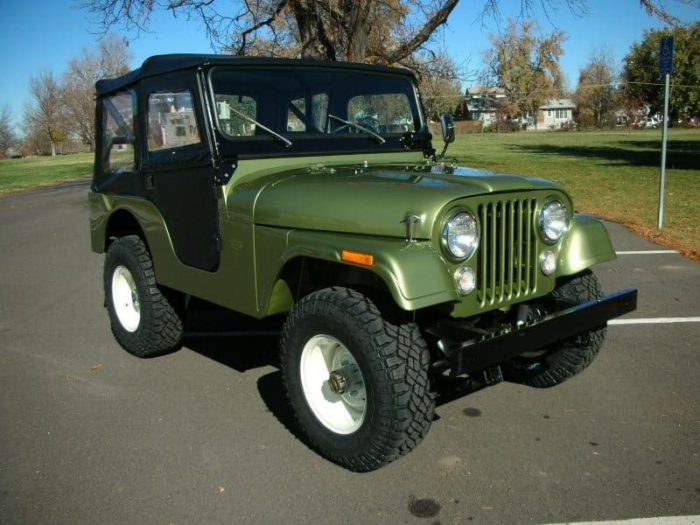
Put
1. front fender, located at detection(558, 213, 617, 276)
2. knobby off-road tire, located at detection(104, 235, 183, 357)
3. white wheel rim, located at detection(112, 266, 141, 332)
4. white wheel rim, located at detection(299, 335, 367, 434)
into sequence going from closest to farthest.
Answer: white wheel rim, located at detection(299, 335, 367, 434)
front fender, located at detection(558, 213, 617, 276)
knobby off-road tire, located at detection(104, 235, 183, 357)
white wheel rim, located at detection(112, 266, 141, 332)

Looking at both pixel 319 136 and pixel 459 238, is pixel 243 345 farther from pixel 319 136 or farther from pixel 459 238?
pixel 459 238

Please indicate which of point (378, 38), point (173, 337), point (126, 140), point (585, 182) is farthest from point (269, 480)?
point (585, 182)

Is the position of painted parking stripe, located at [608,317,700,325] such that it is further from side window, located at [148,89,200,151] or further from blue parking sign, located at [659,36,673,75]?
blue parking sign, located at [659,36,673,75]

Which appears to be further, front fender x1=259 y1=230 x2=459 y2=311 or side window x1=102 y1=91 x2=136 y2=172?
side window x1=102 y1=91 x2=136 y2=172

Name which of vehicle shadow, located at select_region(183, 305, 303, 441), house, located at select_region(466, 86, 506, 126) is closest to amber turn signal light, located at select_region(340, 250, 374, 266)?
vehicle shadow, located at select_region(183, 305, 303, 441)

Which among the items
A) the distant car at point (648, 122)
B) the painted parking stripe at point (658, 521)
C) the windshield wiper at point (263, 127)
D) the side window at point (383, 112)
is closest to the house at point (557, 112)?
the distant car at point (648, 122)

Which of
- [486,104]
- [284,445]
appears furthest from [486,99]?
[284,445]

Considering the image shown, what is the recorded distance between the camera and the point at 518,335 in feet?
9.66

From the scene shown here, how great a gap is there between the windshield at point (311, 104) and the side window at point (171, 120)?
8.8 inches

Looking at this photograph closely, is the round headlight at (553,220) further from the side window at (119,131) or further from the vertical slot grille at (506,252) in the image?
the side window at (119,131)

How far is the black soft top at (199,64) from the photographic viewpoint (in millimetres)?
3756

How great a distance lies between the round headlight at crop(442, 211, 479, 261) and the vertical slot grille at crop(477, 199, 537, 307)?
0.26 ft

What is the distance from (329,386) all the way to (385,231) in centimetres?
85

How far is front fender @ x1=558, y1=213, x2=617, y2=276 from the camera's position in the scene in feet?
11.1
